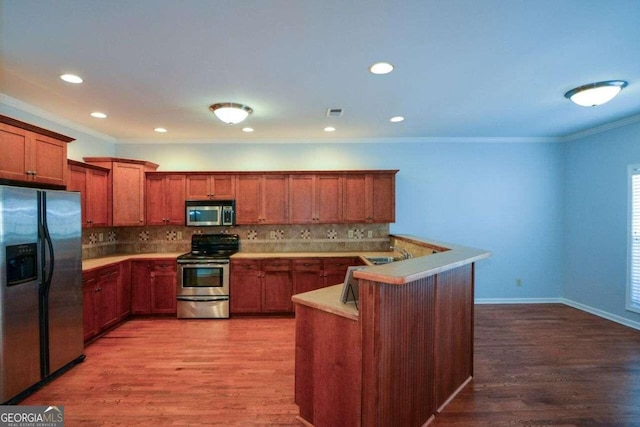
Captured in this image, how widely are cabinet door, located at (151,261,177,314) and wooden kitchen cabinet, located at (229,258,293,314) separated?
2.89 feet

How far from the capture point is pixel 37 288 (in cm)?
258

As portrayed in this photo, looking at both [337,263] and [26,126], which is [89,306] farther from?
[337,263]

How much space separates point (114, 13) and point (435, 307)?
9.51 feet

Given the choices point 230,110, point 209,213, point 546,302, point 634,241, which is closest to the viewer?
point 230,110

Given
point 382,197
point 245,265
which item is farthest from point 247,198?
point 382,197

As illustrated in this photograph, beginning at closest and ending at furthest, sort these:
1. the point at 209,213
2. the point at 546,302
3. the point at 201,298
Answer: the point at 201,298, the point at 209,213, the point at 546,302

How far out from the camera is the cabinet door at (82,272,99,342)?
11.2ft

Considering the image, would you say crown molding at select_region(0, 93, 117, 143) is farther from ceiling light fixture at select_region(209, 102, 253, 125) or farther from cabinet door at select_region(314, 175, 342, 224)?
cabinet door at select_region(314, 175, 342, 224)

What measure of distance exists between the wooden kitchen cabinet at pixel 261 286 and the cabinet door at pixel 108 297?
1.52 m

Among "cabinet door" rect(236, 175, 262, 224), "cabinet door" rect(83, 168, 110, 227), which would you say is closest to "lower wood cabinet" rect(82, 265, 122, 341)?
"cabinet door" rect(83, 168, 110, 227)

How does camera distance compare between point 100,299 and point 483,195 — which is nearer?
point 100,299

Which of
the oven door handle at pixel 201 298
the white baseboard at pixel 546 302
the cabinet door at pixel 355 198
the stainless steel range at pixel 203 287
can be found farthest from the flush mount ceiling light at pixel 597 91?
the oven door handle at pixel 201 298

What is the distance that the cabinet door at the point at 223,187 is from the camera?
468 cm

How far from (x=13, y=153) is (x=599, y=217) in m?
7.20
